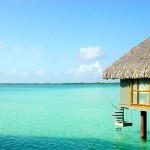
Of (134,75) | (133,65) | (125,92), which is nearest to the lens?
(134,75)

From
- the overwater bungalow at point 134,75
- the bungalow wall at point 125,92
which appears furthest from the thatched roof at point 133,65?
the bungalow wall at point 125,92

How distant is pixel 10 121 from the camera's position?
2738 cm

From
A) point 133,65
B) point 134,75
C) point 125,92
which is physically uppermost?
point 133,65

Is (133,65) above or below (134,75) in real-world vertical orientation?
above

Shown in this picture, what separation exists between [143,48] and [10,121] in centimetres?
1396

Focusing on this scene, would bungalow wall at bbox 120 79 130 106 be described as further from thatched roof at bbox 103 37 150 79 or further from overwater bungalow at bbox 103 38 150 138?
thatched roof at bbox 103 37 150 79

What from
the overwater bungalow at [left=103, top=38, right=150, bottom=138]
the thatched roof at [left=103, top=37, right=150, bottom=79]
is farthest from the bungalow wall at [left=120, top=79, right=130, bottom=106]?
the thatched roof at [left=103, top=37, right=150, bottom=79]

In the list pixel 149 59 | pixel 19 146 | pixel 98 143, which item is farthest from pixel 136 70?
pixel 19 146

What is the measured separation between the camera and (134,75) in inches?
626

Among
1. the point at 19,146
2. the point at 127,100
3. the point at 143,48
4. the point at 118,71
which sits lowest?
the point at 19,146

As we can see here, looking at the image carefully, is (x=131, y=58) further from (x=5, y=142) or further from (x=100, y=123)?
(x=100, y=123)

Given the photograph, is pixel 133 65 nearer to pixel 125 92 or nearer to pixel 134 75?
pixel 134 75

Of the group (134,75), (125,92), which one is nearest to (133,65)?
(134,75)

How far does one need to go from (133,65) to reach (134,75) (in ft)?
2.80
